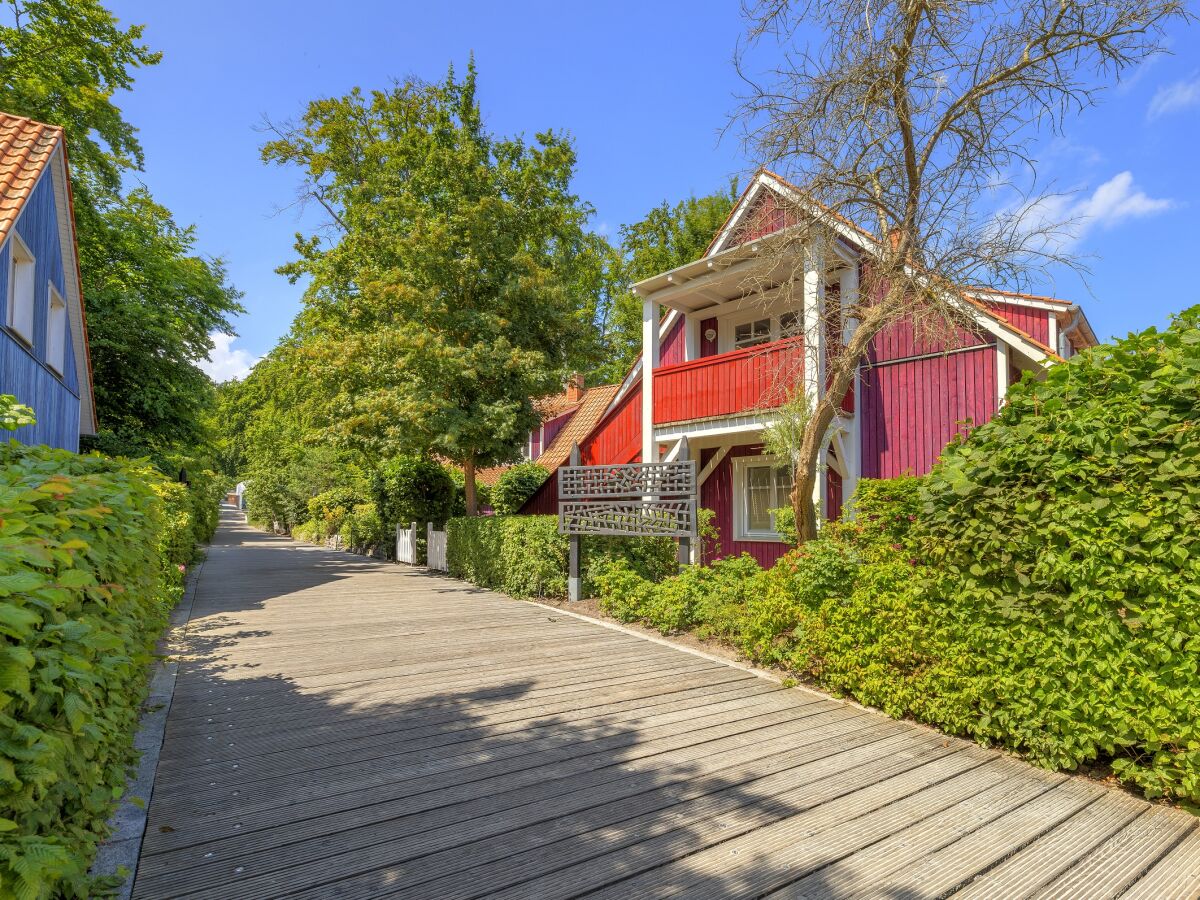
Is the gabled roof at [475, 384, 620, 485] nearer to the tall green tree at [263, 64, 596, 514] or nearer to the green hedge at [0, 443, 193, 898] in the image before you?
the tall green tree at [263, 64, 596, 514]

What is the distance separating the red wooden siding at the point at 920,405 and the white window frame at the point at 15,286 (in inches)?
460

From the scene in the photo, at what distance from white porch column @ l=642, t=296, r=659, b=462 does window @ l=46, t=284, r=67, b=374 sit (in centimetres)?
951

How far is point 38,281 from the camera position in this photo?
8.03 meters

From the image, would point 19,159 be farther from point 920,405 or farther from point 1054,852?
point 920,405

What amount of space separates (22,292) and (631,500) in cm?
817

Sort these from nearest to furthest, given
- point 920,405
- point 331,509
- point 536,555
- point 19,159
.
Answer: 1. point 19,159
2. point 920,405
3. point 536,555
4. point 331,509

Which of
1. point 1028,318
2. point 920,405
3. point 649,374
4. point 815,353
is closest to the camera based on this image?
point 815,353

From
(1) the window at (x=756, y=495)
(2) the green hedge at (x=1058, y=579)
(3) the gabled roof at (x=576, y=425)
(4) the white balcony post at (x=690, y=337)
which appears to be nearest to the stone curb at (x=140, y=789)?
(2) the green hedge at (x=1058, y=579)

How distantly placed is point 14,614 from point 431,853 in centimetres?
218

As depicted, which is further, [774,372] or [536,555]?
[536,555]

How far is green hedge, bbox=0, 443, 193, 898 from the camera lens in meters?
1.55

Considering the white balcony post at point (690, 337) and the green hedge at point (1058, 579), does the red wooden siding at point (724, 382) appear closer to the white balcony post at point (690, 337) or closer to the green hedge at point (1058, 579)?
the white balcony post at point (690, 337)

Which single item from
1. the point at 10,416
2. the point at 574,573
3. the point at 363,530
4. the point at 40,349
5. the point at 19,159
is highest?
the point at 19,159

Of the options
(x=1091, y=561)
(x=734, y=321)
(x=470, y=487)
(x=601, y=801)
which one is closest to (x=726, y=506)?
(x=734, y=321)
